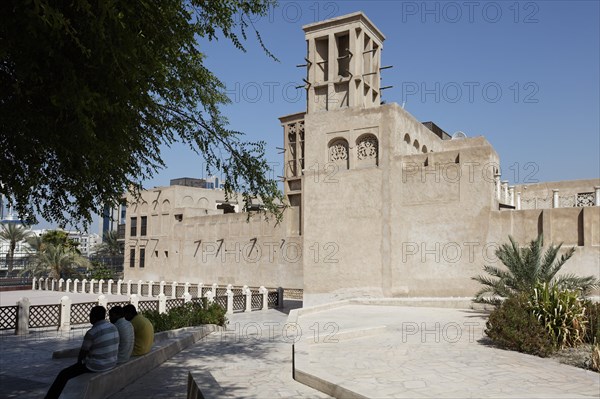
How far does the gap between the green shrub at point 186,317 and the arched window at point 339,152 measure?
30.2ft

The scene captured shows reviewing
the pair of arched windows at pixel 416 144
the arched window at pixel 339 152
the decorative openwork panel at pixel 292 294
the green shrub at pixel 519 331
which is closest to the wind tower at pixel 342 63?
the arched window at pixel 339 152

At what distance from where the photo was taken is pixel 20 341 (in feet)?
49.3

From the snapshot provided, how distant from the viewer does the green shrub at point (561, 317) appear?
10.4 m

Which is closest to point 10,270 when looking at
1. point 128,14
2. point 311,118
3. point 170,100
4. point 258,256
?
point 258,256

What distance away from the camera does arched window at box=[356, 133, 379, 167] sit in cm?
2220

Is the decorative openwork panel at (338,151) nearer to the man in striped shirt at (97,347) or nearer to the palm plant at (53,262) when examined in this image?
the man in striped shirt at (97,347)

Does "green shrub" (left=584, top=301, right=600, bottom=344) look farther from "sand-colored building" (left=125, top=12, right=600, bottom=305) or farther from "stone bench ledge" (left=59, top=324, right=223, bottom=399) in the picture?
"stone bench ledge" (left=59, top=324, right=223, bottom=399)

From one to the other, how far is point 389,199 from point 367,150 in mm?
2433

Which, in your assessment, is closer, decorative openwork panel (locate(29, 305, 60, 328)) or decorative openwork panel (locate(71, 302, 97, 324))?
decorative openwork panel (locate(29, 305, 60, 328))

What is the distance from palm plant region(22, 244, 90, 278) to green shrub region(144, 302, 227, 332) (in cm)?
3091

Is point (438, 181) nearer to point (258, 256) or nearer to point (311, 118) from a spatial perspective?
point (311, 118)

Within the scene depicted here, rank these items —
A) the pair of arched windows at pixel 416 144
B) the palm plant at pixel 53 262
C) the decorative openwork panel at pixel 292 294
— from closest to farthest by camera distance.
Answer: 1. the pair of arched windows at pixel 416 144
2. the decorative openwork panel at pixel 292 294
3. the palm plant at pixel 53 262

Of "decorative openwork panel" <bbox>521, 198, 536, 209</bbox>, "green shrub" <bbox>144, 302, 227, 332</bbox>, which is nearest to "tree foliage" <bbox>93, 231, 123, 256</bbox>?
"decorative openwork panel" <bbox>521, 198, 536, 209</bbox>

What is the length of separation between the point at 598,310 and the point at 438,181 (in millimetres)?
10000
